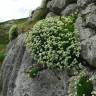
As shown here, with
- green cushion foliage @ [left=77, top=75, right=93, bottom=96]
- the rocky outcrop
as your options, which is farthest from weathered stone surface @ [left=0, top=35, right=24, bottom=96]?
green cushion foliage @ [left=77, top=75, right=93, bottom=96]

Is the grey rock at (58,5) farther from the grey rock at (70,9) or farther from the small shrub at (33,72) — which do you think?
the small shrub at (33,72)

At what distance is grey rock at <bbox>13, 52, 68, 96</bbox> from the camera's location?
21375 millimetres

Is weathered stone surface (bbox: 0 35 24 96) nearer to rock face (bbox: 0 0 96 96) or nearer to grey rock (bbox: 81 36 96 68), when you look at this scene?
rock face (bbox: 0 0 96 96)

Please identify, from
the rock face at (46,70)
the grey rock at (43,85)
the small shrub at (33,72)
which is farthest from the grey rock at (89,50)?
the small shrub at (33,72)

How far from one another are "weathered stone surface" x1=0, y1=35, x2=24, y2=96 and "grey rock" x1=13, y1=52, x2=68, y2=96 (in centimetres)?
194

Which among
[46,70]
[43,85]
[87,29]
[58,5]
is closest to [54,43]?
[46,70]

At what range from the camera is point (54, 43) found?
865 inches

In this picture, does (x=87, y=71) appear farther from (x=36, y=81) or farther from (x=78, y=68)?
(x=36, y=81)

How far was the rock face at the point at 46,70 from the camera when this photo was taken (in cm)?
2088

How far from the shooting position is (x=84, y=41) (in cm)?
2098

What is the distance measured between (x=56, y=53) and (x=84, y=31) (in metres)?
2.24

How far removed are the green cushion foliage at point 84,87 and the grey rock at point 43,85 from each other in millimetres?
1883

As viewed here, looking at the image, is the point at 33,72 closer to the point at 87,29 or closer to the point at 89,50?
the point at 89,50

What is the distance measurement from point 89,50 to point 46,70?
3.52 metres
